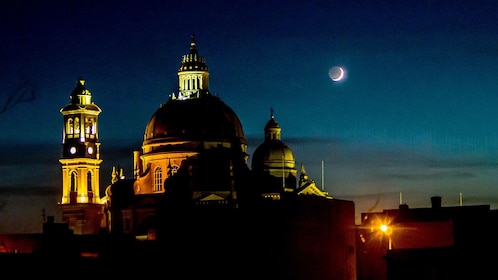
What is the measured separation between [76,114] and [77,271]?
163 feet

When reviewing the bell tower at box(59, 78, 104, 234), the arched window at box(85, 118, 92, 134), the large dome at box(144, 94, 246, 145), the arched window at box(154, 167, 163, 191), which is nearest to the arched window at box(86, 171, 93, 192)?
the bell tower at box(59, 78, 104, 234)

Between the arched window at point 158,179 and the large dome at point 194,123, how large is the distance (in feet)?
7.20

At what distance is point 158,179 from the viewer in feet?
324

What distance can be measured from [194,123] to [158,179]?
15.9 ft

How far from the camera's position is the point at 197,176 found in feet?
301

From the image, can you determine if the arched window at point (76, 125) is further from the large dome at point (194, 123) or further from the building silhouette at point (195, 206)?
the large dome at point (194, 123)

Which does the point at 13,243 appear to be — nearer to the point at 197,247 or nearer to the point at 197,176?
the point at 197,247

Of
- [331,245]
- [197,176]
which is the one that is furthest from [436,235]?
[197,176]

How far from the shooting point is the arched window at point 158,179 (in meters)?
98.5

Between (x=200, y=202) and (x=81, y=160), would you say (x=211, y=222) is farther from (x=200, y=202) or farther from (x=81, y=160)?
(x=81, y=160)

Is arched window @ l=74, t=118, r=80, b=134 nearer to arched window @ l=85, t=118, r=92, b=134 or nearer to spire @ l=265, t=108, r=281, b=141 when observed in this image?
arched window @ l=85, t=118, r=92, b=134

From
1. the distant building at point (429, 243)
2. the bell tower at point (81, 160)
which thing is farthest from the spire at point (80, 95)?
the distant building at point (429, 243)

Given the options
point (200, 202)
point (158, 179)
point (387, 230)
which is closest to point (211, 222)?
point (387, 230)

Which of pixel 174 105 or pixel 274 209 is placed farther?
pixel 174 105
